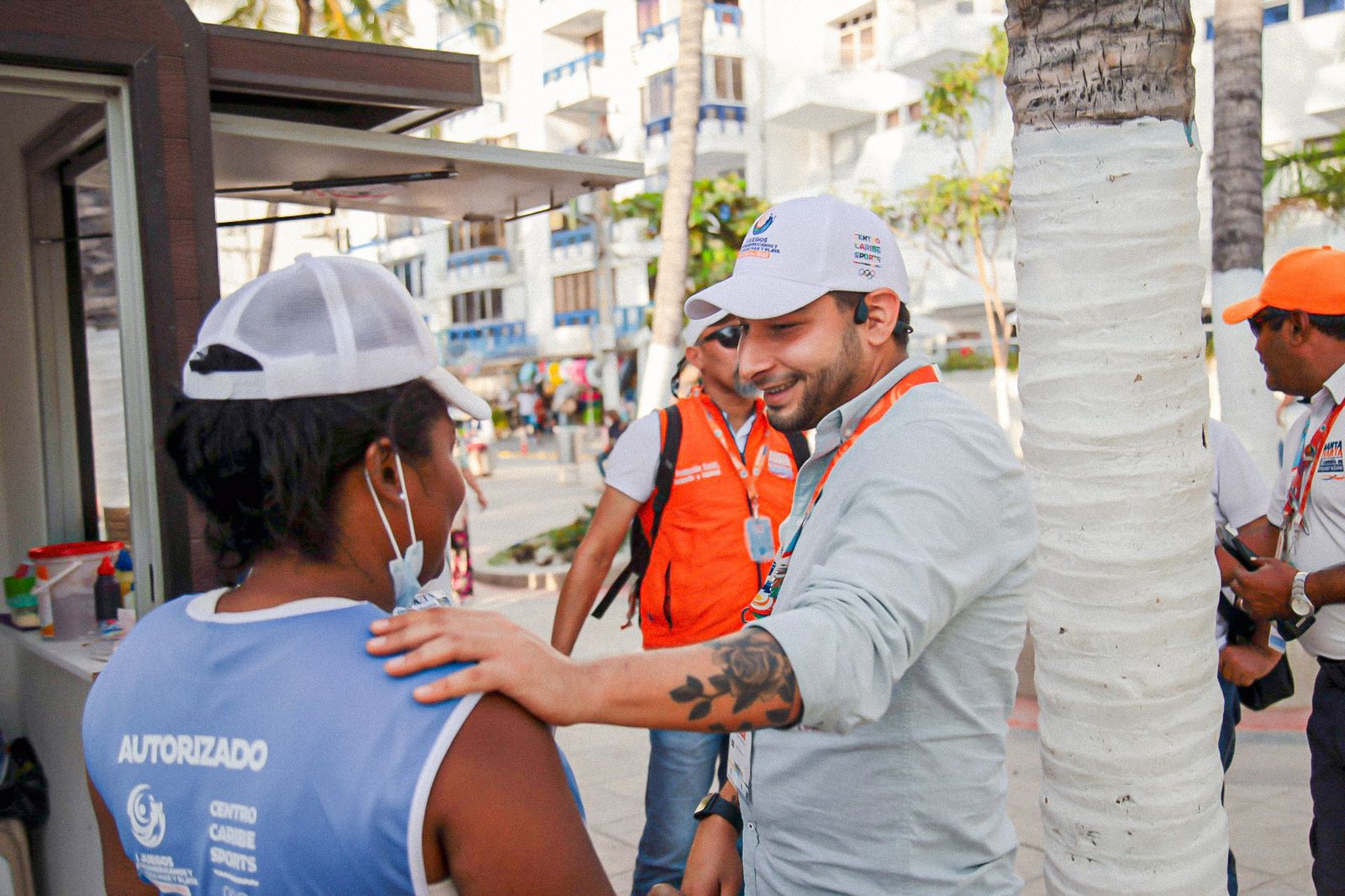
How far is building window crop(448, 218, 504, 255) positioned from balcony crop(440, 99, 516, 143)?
3960 millimetres

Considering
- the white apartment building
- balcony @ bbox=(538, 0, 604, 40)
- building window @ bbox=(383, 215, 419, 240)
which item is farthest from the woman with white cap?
building window @ bbox=(383, 215, 419, 240)

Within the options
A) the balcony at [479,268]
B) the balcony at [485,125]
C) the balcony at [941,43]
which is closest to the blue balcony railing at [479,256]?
the balcony at [479,268]

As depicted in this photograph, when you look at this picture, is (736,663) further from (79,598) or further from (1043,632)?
(79,598)

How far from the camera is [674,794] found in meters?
3.88

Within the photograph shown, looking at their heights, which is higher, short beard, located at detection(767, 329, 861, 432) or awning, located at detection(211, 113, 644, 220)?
awning, located at detection(211, 113, 644, 220)

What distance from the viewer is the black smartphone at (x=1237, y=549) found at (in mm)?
3590

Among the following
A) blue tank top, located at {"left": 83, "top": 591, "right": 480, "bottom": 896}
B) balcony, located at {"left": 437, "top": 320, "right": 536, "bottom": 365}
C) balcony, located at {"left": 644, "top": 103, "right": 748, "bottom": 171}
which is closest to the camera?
blue tank top, located at {"left": 83, "top": 591, "right": 480, "bottom": 896}

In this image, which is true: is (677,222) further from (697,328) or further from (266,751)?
(266,751)

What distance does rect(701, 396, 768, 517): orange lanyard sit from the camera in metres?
4.17

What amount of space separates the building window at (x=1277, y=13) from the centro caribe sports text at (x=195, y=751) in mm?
24420

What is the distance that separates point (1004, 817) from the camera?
2.05m

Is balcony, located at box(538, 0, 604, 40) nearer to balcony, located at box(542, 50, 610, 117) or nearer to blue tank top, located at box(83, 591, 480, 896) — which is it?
balcony, located at box(542, 50, 610, 117)

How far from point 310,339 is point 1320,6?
24413 mm

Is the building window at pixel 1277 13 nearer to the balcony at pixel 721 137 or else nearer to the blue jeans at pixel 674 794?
the balcony at pixel 721 137
